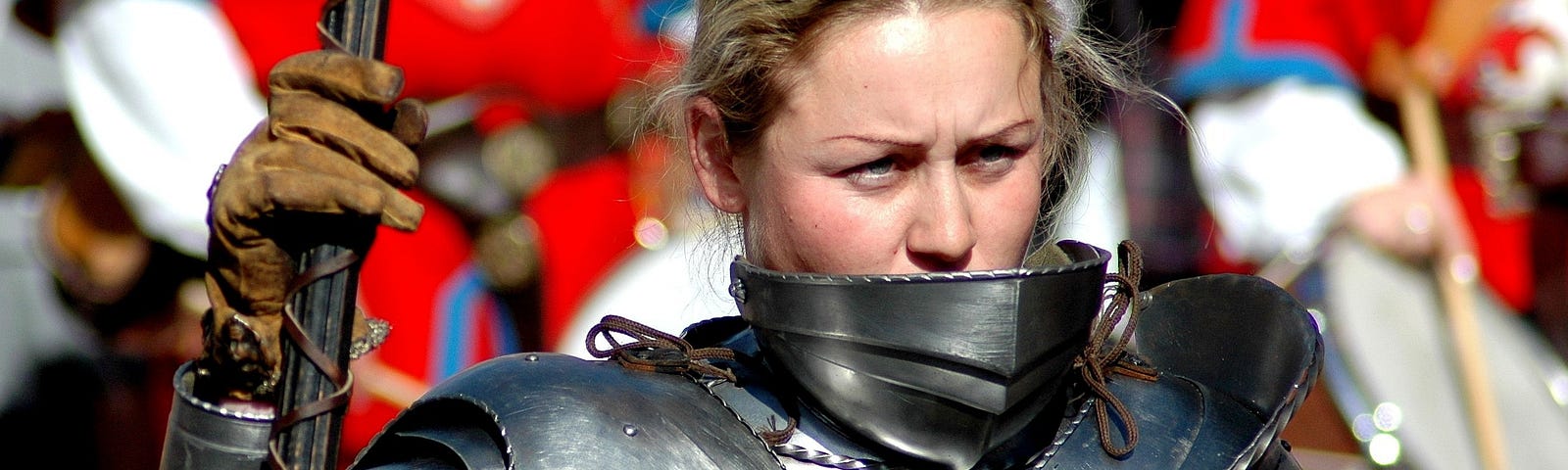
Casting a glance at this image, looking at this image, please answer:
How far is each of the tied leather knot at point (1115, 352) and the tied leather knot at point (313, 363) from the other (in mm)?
748

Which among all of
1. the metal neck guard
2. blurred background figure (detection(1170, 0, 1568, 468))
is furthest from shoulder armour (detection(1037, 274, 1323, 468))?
blurred background figure (detection(1170, 0, 1568, 468))

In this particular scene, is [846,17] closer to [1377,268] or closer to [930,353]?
[930,353]

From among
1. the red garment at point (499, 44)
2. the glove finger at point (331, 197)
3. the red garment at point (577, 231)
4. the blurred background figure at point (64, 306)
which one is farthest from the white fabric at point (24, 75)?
the glove finger at point (331, 197)

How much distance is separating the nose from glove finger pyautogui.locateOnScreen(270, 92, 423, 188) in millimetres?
496

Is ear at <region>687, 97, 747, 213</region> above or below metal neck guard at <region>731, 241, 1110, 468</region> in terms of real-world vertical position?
above

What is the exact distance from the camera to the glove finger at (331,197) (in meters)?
1.75

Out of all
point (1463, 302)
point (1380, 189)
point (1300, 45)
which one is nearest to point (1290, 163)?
point (1380, 189)

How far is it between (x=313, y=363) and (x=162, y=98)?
2554mm

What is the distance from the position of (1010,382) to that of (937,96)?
0.29 metres

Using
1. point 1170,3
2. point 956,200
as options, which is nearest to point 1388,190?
point 1170,3

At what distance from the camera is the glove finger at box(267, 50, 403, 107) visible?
1.74m

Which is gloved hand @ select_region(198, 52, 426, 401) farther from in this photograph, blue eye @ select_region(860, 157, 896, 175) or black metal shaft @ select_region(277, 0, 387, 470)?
blue eye @ select_region(860, 157, 896, 175)

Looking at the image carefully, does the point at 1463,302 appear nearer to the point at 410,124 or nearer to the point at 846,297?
the point at 846,297

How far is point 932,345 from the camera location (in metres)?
1.80
